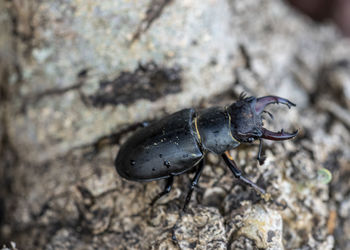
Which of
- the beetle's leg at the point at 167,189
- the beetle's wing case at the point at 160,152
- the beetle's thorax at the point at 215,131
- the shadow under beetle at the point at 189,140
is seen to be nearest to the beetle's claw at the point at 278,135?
the shadow under beetle at the point at 189,140

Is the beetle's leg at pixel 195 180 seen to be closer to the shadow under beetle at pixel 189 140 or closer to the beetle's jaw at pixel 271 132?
the shadow under beetle at pixel 189 140

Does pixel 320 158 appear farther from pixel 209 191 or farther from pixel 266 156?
pixel 209 191

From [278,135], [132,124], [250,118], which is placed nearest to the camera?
[278,135]

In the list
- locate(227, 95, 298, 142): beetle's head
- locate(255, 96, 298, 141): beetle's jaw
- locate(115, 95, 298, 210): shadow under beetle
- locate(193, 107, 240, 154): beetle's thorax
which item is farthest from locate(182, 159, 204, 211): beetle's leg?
locate(255, 96, 298, 141): beetle's jaw

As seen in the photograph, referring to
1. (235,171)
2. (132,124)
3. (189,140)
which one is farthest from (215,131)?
(132,124)

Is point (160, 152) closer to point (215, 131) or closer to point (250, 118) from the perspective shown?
point (215, 131)
